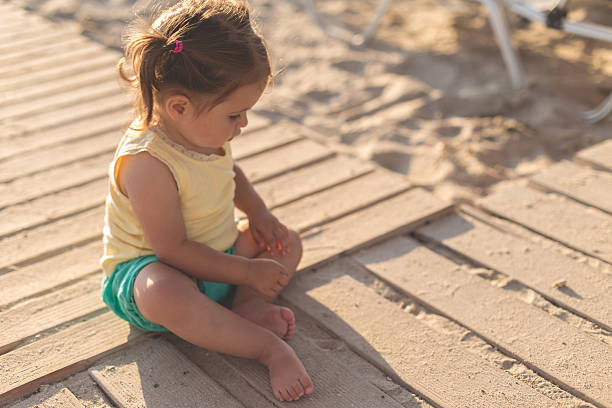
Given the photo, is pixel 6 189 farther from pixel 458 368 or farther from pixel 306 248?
pixel 458 368

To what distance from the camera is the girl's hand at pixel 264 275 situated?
5.78 ft

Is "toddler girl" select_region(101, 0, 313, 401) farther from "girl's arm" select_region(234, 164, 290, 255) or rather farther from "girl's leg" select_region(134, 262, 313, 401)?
"girl's arm" select_region(234, 164, 290, 255)

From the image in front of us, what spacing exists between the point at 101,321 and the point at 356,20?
3.57 meters

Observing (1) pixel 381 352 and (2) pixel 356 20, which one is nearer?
(1) pixel 381 352

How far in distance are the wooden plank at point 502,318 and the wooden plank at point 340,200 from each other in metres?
0.23

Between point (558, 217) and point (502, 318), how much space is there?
0.61 meters

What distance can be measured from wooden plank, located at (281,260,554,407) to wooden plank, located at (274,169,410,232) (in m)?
0.27

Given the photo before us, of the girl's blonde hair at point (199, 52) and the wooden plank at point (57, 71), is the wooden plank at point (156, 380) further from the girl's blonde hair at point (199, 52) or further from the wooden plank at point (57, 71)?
the wooden plank at point (57, 71)

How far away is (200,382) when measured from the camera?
168cm

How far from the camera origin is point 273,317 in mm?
1816

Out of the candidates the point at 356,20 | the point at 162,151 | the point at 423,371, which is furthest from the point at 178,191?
the point at 356,20

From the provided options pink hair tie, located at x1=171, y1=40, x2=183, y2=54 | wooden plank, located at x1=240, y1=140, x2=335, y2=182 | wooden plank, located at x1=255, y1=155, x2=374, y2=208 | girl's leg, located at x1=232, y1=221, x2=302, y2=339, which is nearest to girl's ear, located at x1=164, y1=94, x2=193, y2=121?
pink hair tie, located at x1=171, y1=40, x2=183, y2=54

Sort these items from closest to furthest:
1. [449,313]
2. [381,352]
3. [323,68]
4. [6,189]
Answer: [381,352]
[449,313]
[6,189]
[323,68]

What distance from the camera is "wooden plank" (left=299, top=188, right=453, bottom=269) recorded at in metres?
2.21
